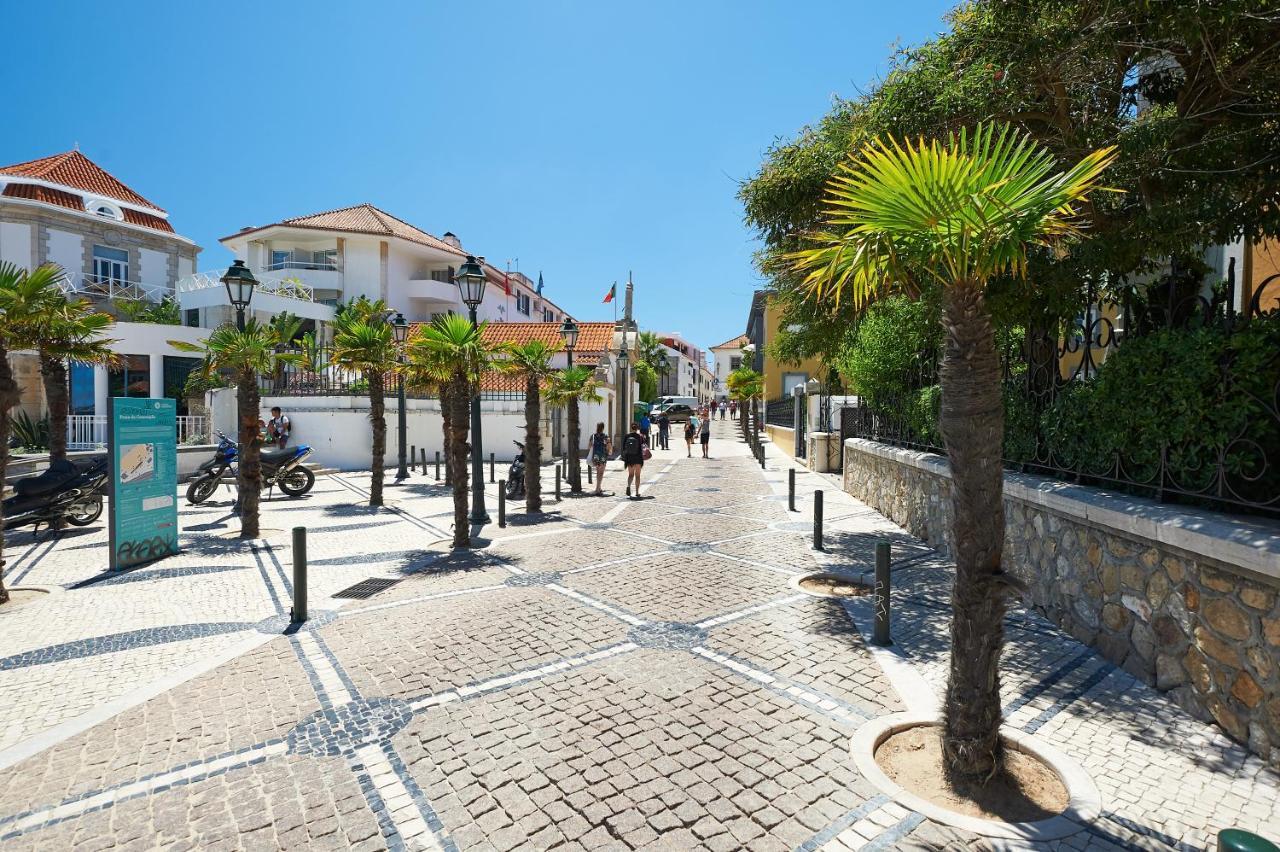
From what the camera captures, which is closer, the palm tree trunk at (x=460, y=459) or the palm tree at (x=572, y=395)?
the palm tree trunk at (x=460, y=459)

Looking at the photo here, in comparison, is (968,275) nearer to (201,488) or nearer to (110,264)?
(201,488)

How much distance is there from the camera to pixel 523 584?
7.75 metres

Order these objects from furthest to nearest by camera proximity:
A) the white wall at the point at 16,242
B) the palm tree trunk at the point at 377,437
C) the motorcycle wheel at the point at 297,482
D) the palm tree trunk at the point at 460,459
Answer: the white wall at the point at 16,242 → the motorcycle wheel at the point at 297,482 → the palm tree trunk at the point at 377,437 → the palm tree trunk at the point at 460,459

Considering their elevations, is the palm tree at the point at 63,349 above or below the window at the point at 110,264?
below

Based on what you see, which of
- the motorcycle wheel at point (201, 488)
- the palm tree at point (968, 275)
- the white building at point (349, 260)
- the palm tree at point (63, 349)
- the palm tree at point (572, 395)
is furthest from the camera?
the white building at point (349, 260)

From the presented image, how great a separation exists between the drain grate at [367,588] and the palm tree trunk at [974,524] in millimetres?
6200

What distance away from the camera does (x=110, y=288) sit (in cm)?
2884

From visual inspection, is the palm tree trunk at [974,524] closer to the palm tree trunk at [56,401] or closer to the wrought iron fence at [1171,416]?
the wrought iron fence at [1171,416]

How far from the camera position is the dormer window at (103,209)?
2952 centimetres

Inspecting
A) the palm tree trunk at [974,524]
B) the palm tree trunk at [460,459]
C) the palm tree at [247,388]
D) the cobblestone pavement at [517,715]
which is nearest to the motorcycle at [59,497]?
the cobblestone pavement at [517,715]

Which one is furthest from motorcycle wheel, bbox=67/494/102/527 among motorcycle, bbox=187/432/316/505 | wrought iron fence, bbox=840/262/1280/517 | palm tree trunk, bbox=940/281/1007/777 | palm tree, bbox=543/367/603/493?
wrought iron fence, bbox=840/262/1280/517

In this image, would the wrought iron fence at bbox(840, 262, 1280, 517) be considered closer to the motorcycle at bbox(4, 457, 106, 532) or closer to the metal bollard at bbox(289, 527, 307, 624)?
the metal bollard at bbox(289, 527, 307, 624)

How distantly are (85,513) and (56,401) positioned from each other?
348cm

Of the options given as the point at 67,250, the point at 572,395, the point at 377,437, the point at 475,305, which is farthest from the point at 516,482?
the point at 67,250
